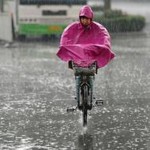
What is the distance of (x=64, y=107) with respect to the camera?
11.3 metres

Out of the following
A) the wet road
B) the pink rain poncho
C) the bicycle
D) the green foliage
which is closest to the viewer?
the wet road

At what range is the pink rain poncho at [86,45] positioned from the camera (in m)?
9.41

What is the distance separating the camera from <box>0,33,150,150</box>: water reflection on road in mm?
8562

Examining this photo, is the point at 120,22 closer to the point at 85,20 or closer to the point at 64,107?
the point at 64,107

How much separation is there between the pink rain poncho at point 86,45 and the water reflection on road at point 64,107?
3.41ft

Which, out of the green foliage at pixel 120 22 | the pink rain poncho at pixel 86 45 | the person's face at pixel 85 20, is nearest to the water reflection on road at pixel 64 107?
the pink rain poncho at pixel 86 45

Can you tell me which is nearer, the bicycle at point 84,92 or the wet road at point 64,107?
the wet road at point 64,107

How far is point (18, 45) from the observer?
2498 cm

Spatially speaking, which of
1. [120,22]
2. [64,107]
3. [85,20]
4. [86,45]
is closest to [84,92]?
[86,45]

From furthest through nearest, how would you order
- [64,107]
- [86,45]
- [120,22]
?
[120,22] < [64,107] < [86,45]

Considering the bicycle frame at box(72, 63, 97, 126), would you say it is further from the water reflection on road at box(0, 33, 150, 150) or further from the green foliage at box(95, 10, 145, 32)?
the green foliage at box(95, 10, 145, 32)

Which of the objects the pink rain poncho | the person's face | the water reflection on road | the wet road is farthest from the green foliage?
the person's face

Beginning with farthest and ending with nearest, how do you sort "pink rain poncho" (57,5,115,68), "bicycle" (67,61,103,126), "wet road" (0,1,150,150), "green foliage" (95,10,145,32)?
"green foliage" (95,10,145,32), "bicycle" (67,61,103,126), "pink rain poncho" (57,5,115,68), "wet road" (0,1,150,150)

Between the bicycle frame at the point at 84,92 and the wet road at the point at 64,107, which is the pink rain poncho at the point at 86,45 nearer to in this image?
the bicycle frame at the point at 84,92
